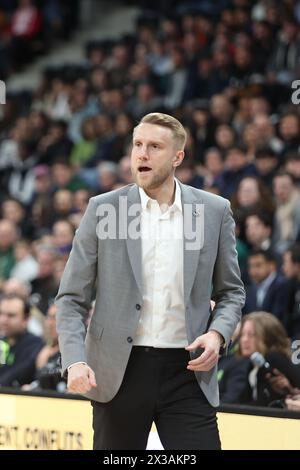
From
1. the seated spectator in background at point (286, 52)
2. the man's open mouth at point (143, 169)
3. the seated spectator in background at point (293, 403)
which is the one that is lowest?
the seated spectator in background at point (293, 403)

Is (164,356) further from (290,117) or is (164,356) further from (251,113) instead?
(251,113)

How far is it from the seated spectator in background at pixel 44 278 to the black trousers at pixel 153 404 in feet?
16.1

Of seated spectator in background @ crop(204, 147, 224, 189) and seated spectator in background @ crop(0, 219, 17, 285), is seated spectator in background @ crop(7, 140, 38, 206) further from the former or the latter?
seated spectator in background @ crop(204, 147, 224, 189)

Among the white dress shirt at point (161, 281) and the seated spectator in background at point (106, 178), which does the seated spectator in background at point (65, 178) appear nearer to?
the seated spectator in background at point (106, 178)

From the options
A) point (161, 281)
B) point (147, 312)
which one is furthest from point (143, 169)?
point (147, 312)

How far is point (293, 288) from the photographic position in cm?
698

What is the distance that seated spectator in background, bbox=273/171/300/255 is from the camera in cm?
808

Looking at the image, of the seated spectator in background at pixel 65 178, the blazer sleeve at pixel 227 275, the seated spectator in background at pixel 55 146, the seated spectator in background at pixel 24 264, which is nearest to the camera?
the blazer sleeve at pixel 227 275

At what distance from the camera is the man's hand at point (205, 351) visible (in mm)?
3539

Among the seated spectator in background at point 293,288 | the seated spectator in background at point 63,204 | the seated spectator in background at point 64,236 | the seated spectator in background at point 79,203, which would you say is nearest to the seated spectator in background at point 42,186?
the seated spectator in background at point 63,204

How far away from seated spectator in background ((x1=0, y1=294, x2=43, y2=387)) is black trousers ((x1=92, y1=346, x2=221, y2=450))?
10.3 ft

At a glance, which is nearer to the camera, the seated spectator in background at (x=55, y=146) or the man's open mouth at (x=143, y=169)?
the man's open mouth at (x=143, y=169)

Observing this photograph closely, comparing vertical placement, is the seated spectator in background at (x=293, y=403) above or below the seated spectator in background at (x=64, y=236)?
below

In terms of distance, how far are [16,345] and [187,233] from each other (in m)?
3.56
